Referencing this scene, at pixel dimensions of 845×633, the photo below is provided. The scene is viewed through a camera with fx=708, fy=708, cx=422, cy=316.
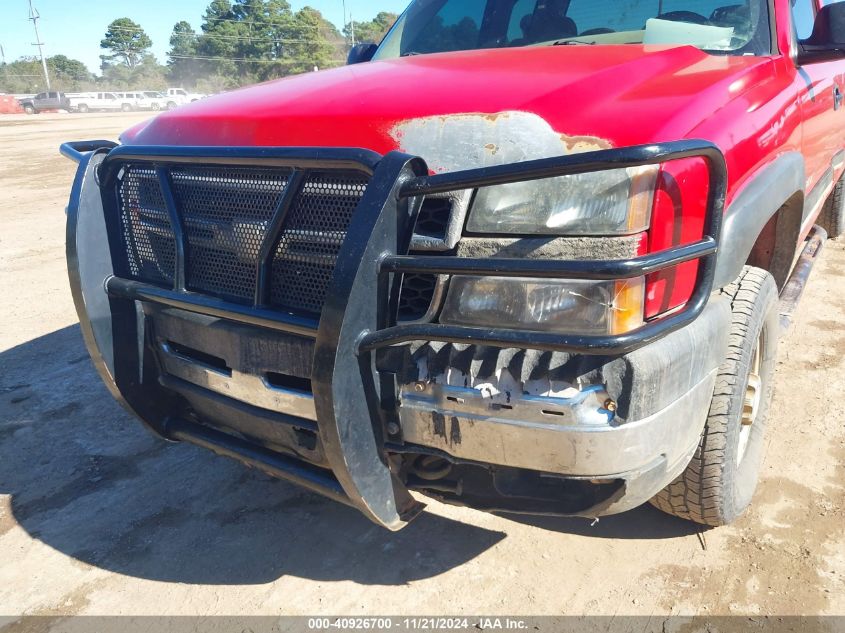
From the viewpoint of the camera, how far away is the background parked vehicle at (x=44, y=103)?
4347cm

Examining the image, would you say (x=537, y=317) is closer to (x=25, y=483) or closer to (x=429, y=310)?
(x=429, y=310)

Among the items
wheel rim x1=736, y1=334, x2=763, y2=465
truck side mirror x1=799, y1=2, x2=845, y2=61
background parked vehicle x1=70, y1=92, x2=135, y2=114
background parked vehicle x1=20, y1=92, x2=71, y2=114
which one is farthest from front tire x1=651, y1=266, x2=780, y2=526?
background parked vehicle x1=70, y1=92, x2=135, y2=114

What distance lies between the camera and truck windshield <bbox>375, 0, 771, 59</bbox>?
278 centimetres

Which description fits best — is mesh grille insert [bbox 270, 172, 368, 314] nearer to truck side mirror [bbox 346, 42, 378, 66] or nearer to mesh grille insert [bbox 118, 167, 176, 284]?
mesh grille insert [bbox 118, 167, 176, 284]

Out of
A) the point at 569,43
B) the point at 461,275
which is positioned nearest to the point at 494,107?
the point at 461,275

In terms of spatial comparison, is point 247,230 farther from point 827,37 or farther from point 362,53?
point 827,37

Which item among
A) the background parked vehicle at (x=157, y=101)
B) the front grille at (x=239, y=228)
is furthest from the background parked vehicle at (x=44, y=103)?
the front grille at (x=239, y=228)

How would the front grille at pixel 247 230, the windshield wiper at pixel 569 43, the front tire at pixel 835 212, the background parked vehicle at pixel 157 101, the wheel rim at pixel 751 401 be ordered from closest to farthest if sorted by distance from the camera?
the front grille at pixel 247 230
the wheel rim at pixel 751 401
the windshield wiper at pixel 569 43
the front tire at pixel 835 212
the background parked vehicle at pixel 157 101

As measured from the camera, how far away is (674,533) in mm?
2566

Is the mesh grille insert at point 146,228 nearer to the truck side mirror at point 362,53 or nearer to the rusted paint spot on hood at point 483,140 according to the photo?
the rusted paint spot on hood at point 483,140

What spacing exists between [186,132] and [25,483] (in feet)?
5.69

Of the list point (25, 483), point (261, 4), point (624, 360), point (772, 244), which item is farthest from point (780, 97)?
point (261, 4)

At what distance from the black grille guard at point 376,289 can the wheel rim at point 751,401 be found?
981 mm

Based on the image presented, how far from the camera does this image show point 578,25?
10.3 feet
